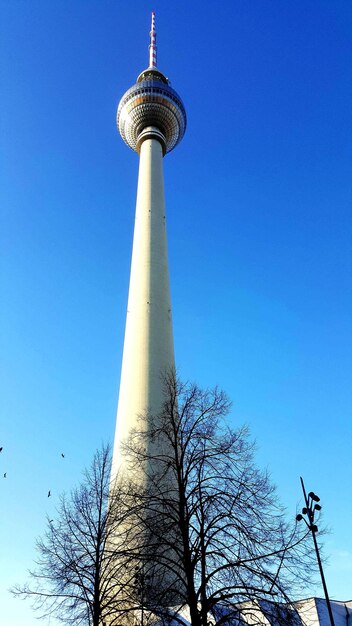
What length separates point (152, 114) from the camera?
186 ft

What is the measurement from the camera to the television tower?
34.2m

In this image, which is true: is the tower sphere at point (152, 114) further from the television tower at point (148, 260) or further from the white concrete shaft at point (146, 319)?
the white concrete shaft at point (146, 319)

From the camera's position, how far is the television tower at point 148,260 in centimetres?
3422

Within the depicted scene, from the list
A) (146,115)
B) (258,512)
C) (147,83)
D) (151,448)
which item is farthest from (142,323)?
(147,83)

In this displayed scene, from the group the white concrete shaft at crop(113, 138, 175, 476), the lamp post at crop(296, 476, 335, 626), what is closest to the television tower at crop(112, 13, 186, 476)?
the white concrete shaft at crop(113, 138, 175, 476)

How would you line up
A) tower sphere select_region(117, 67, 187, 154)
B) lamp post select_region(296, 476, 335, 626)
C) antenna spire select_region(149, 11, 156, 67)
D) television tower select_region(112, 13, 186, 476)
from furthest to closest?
1. antenna spire select_region(149, 11, 156, 67)
2. tower sphere select_region(117, 67, 187, 154)
3. television tower select_region(112, 13, 186, 476)
4. lamp post select_region(296, 476, 335, 626)

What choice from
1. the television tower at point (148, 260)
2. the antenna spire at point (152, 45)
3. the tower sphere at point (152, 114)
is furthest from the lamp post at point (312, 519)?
the antenna spire at point (152, 45)

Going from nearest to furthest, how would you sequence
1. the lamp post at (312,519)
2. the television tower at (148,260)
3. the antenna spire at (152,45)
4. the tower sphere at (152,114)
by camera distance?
the lamp post at (312,519)
the television tower at (148,260)
the tower sphere at (152,114)
the antenna spire at (152,45)

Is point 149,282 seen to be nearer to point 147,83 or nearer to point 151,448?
point 151,448

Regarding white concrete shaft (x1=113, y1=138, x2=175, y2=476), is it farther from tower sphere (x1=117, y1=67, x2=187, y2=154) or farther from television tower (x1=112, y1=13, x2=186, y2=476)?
tower sphere (x1=117, y1=67, x2=187, y2=154)

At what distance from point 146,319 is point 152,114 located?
96.8 ft

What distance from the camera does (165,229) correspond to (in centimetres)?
4594

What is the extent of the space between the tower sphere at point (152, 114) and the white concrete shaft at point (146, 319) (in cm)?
911

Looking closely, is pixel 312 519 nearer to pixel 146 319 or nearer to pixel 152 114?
pixel 146 319
